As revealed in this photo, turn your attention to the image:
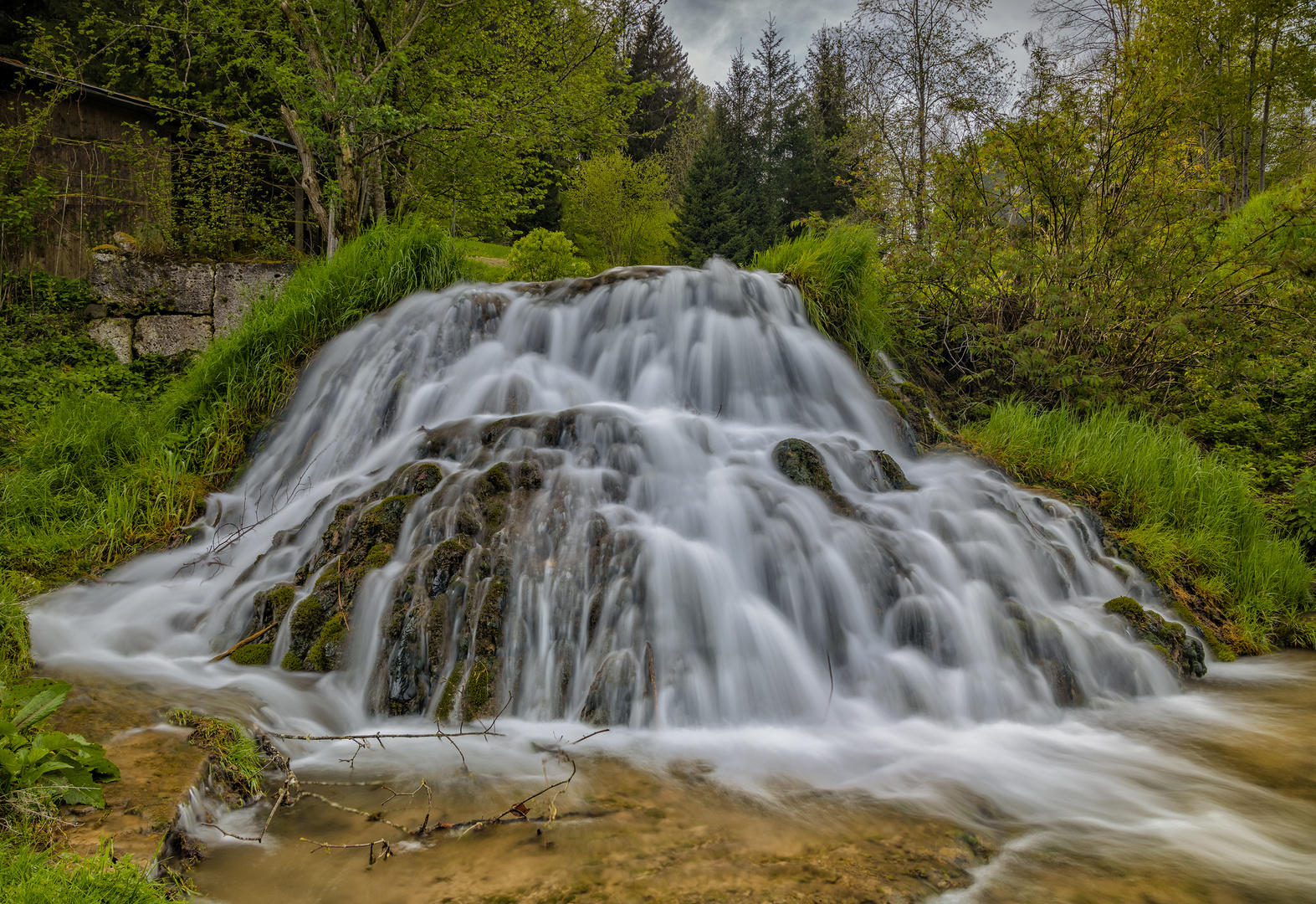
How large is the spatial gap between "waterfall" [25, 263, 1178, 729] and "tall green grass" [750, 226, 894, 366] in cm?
140

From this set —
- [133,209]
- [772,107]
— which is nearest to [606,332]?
[133,209]

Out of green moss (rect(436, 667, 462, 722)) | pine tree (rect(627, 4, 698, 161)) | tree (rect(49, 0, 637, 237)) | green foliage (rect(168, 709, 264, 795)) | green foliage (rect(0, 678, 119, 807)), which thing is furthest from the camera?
pine tree (rect(627, 4, 698, 161))

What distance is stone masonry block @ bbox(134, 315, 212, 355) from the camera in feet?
29.0

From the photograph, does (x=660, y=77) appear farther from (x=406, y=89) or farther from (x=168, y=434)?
(x=168, y=434)

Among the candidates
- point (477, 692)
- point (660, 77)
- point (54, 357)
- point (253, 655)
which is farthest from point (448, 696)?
point (660, 77)

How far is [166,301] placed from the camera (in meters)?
8.84

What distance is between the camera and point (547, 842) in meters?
2.30

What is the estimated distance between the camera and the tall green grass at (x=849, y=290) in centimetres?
723

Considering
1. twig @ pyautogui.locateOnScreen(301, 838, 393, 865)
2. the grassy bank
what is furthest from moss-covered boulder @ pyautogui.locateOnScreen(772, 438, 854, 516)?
the grassy bank

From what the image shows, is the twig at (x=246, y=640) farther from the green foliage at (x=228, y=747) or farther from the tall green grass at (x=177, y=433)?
the tall green grass at (x=177, y=433)

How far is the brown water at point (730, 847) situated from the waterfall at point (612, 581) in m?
0.67

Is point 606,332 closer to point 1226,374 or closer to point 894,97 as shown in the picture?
point 1226,374

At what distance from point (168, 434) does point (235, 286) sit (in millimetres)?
3868

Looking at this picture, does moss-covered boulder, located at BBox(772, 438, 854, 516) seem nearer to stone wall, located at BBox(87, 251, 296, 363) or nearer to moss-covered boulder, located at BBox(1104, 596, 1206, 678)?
moss-covered boulder, located at BBox(1104, 596, 1206, 678)
